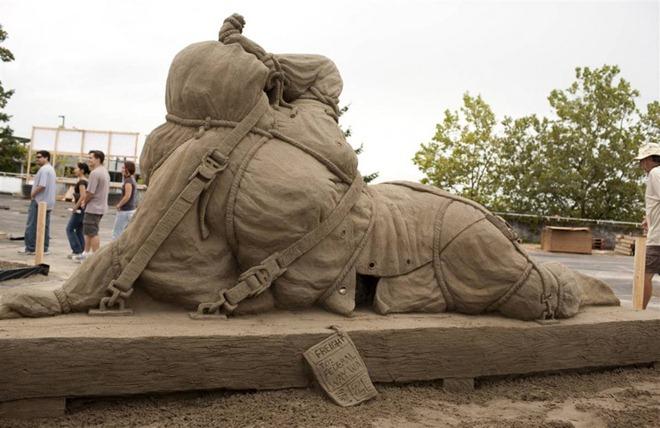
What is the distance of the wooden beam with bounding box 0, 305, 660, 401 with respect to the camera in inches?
95.7

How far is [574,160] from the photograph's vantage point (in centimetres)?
2348

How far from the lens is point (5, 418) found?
93.5 inches

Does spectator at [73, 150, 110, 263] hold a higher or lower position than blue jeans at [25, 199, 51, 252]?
higher

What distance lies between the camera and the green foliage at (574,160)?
2297cm

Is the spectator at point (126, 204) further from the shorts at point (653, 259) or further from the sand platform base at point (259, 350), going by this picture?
the shorts at point (653, 259)

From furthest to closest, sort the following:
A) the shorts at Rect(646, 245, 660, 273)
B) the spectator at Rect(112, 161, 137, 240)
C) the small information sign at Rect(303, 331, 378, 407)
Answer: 1. the spectator at Rect(112, 161, 137, 240)
2. the shorts at Rect(646, 245, 660, 273)
3. the small information sign at Rect(303, 331, 378, 407)

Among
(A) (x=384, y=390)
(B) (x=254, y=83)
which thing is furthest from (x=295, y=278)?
(B) (x=254, y=83)

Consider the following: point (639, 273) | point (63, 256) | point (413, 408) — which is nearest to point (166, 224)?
point (413, 408)

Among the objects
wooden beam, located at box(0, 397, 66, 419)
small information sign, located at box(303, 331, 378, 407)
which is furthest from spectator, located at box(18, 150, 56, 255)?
small information sign, located at box(303, 331, 378, 407)

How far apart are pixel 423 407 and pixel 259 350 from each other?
2.63ft

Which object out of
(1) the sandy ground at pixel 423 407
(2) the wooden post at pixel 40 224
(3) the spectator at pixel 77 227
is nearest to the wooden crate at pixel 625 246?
(3) the spectator at pixel 77 227

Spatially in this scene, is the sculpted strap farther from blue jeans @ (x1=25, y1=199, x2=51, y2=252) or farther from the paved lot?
blue jeans @ (x1=25, y1=199, x2=51, y2=252)

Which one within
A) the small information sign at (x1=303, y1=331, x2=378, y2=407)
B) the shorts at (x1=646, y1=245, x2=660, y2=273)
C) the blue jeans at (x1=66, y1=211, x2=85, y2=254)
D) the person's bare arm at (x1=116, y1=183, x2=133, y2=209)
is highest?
the person's bare arm at (x1=116, y1=183, x2=133, y2=209)

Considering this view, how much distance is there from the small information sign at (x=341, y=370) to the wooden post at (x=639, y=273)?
3.11 metres
